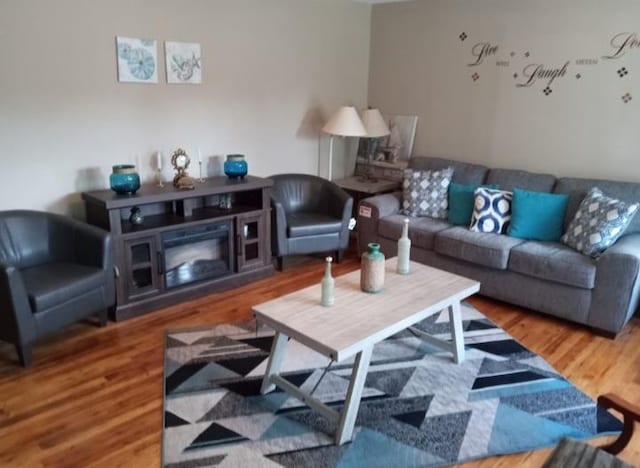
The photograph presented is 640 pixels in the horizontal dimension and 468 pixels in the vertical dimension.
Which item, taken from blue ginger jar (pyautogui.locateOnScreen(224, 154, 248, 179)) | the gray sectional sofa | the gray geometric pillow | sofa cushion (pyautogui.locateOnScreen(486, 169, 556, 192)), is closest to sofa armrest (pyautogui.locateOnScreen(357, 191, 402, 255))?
the gray sectional sofa

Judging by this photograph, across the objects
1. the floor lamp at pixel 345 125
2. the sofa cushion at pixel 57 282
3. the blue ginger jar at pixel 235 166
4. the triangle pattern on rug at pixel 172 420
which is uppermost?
the floor lamp at pixel 345 125

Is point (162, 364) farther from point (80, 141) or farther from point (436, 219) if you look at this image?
point (436, 219)

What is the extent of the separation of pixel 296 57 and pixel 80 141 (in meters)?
2.16

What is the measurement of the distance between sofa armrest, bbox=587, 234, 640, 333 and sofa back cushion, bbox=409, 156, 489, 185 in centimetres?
135

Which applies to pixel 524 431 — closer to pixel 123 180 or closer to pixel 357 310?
pixel 357 310

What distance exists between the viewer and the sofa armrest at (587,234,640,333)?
313 cm

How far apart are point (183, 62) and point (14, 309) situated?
224cm

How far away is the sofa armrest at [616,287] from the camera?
10.3 feet

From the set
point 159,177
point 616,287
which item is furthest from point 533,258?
point 159,177

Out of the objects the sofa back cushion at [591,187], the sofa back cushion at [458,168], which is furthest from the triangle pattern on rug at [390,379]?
the sofa back cushion at [458,168]

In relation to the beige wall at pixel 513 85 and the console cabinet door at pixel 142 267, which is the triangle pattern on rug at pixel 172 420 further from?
the beige wall at pixel 513 85

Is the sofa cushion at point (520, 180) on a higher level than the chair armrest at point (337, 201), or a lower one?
higher

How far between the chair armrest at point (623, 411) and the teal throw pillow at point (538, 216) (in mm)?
1993

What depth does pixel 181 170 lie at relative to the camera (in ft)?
12.7
